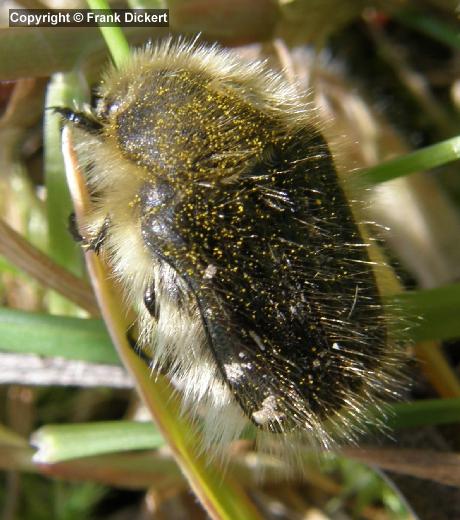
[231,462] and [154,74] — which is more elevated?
[154,74]

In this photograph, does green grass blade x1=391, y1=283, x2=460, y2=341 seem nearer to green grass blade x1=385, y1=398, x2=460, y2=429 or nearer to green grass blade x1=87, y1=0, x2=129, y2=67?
green grass blade x1=385, y1=398, x2=460, y2=429

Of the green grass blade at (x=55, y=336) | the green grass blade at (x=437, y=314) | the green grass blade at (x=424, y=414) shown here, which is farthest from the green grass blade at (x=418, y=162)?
the green grass blade at (x=55, y=336)

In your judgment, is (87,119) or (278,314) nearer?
(278,314)

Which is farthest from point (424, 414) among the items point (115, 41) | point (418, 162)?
point (115, 41)

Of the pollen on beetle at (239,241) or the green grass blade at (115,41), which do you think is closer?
the pollen on beetle at (239,241)

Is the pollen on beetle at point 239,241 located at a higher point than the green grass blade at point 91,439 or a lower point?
higher

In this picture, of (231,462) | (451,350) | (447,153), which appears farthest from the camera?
(451,350)

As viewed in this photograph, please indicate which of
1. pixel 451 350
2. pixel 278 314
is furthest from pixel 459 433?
pixel 278 314

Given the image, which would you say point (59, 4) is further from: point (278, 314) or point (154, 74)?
point (278, 314)

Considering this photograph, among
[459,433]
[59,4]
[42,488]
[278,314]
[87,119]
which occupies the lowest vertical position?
[42,488]

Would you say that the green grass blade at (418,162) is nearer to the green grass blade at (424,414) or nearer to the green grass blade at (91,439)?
the green grass blade at (424,414)

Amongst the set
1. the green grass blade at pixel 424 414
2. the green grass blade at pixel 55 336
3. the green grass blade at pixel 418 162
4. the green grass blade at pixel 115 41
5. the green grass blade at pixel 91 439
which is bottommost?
the green grass blade at pixel 91 439
